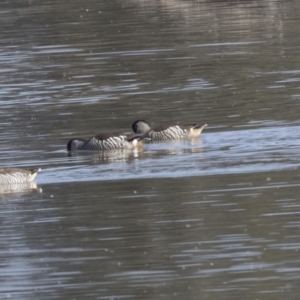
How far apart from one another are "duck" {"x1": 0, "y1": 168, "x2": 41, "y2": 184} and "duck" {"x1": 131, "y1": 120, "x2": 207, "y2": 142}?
3354 mm

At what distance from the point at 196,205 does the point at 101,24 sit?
26.6 meters

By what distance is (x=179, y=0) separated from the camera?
4466cm

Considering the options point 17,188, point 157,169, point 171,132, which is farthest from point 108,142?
point 17,188

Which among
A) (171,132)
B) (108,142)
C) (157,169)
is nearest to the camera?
(157,169)

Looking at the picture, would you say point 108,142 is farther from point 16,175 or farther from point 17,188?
point 16,175

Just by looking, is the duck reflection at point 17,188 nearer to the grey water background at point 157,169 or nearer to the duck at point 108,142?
the grey water background at point 157,169

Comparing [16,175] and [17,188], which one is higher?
[16,175]

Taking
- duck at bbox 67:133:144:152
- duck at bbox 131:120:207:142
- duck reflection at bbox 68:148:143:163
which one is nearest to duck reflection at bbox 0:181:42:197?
duck reflection at bbox 68:148:143:163

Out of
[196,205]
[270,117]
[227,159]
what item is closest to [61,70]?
[270,117]

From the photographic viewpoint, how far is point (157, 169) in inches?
682

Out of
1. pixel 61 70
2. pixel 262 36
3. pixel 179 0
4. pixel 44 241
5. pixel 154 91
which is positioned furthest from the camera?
pixel 179 0

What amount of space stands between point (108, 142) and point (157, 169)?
225 cm

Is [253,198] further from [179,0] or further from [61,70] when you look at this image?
[179,0]

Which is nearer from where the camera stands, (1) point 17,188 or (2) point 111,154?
(1) point 17,188
